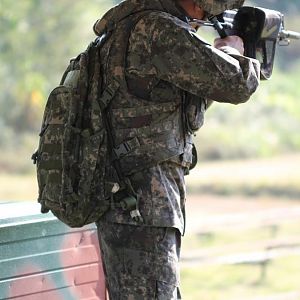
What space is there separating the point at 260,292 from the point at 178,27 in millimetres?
4104

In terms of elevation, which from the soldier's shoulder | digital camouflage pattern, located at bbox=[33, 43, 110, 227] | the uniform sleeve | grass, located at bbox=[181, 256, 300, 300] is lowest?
grass, located at bbox=[181, 256, 300, 300]

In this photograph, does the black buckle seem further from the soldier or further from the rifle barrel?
the rifle barrel

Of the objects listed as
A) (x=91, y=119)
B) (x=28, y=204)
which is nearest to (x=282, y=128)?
(x=28, y=204)

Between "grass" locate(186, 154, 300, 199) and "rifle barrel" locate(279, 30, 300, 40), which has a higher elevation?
"rifle barrel" locate(279, 30, 300, 40)

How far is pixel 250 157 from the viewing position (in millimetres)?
7062

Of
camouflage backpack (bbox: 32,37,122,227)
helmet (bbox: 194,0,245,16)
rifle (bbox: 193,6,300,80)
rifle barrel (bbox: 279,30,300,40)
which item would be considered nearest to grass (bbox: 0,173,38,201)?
rifle barrel (bbox: 279,30,300,40)

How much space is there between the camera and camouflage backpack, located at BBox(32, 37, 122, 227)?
6.00 ft

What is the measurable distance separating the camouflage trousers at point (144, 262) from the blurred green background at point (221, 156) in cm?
289

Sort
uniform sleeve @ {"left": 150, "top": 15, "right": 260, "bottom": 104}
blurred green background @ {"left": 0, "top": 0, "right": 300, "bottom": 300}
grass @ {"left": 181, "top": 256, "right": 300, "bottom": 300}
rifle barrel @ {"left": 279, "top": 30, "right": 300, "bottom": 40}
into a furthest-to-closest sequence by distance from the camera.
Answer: grass @ {"left": 181, "top": 256, "right": 300, "bottom": 300}, blurred green background @ {"left": 0, "top": 0, "right": 300, "bottom": 300}, rifle barrel @ {"left": 279, "top": 30, "right": 300, "bottom": 40}, uniform sleeve @ {"left": 150, "top": 15, "right": 260, "bottom": 104}

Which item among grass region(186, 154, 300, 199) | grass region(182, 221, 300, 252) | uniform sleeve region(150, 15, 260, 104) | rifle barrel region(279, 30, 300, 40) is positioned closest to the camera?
uniform sleeve region(150, 15, 260, 104)

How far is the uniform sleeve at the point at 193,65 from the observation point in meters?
1.78

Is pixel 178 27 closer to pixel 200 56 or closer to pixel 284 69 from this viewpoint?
pixel 200 56

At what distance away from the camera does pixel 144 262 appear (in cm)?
A: 181

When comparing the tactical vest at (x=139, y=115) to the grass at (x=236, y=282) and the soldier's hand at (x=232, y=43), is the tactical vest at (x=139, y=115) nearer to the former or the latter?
the soldier's hand at (x=232, y=43)
